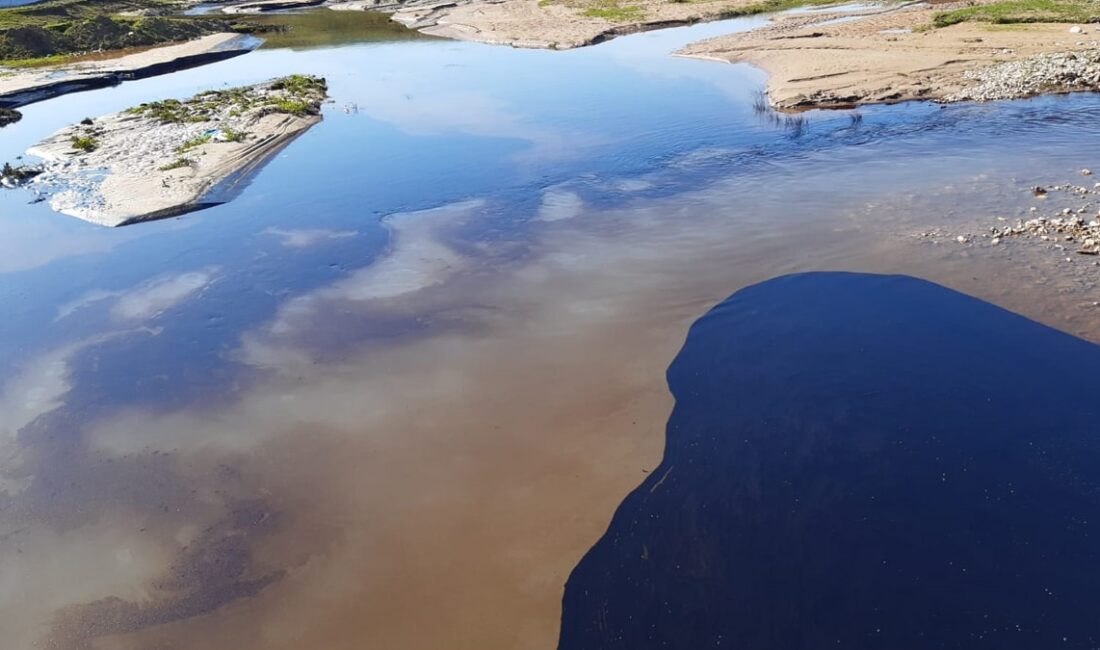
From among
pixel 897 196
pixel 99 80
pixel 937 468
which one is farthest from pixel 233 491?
pixel 99 80

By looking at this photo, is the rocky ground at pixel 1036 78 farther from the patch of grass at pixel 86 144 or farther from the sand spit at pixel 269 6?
the sand spit at pixel 269 6

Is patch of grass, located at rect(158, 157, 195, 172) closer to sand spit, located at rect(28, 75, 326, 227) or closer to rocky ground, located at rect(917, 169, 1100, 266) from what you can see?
sand spit, located at rect(28, 75, 326, 227)

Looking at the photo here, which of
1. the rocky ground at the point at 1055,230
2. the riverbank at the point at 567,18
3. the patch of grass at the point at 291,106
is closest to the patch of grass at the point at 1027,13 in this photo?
the riverbank at the point at 567,18

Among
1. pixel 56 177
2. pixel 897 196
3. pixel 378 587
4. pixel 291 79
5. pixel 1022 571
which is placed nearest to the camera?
pixel 1022 571

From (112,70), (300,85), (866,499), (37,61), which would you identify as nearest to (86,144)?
(300,85)

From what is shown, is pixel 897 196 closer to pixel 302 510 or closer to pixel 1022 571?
pixel 1022 571
